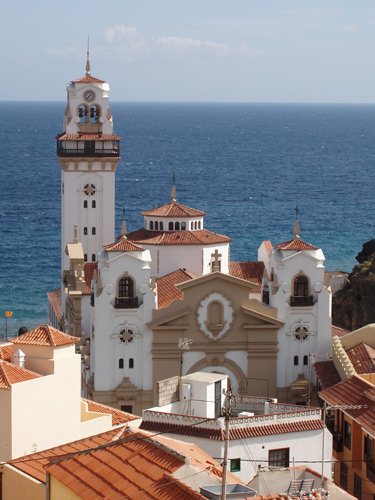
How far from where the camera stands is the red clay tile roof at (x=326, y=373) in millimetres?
49625

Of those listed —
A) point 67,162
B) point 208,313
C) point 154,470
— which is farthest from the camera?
point 67,162

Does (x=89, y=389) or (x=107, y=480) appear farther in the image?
(x=89, y=389)

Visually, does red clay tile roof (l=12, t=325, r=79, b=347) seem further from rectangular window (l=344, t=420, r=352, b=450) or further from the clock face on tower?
the clock face on tower

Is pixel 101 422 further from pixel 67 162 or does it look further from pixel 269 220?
pixel 269 220

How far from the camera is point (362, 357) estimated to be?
165ft

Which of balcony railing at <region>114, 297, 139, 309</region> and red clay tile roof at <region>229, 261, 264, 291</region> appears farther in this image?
red clay tile roof at <region>229, 261, 264, 291</region>

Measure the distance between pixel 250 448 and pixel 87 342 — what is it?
17.2 m

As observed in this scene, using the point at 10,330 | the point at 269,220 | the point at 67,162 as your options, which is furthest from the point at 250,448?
the point at 269,220

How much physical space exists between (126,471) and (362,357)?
24.6 m

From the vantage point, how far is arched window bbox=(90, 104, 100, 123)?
68812mm

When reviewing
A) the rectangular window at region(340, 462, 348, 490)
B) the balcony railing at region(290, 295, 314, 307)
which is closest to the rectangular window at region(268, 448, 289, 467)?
the rectangular window at region(340, 462, 348, 490)

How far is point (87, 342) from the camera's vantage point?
55.2 meters

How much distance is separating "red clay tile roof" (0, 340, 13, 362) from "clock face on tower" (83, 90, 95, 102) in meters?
30.4

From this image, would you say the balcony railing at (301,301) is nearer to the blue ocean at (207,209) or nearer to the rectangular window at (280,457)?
the rectangular window at (280,457)
